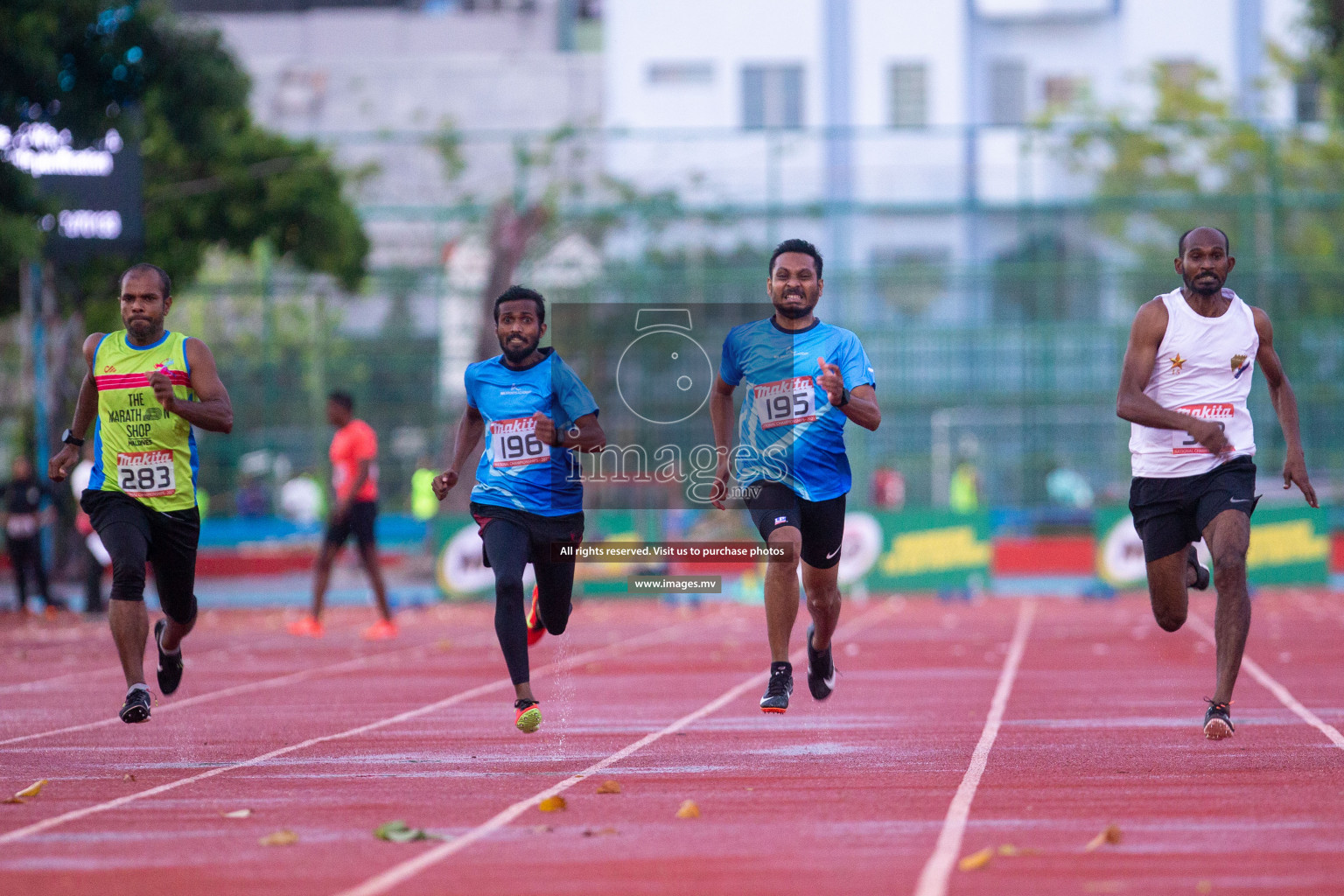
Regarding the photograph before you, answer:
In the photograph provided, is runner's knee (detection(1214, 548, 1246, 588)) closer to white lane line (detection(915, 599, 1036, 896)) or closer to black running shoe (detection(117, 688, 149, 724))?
white lane line (detection(915, 599, 1036, 896))

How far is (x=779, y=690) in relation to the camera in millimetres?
8773

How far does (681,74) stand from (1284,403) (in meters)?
43.8

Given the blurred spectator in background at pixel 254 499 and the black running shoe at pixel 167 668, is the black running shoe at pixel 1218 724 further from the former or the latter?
the blurred spectator in background at pixel 254 499

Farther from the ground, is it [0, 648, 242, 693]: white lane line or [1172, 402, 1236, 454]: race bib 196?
[1172, 402, 1236, 454]: race bib 196

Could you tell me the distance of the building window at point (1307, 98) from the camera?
1752 inches

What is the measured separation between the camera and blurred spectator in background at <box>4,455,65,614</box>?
22391mm

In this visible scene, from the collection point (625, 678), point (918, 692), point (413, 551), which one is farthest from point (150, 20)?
point (918, 692)

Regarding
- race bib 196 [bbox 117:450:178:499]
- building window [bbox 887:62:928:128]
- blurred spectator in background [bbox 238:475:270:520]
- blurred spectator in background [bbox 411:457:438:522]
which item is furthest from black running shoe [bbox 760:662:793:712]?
building window [bbox 887:62:928:128]

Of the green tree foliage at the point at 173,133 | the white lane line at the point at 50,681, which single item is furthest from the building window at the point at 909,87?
the white lane line at the point at 50,681

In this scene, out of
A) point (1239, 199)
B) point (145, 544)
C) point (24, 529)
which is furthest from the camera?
point (1239, 199)

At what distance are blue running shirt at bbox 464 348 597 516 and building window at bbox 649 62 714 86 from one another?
43.6 m

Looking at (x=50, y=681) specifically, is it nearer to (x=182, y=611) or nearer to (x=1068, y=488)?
(x=182, y=611)

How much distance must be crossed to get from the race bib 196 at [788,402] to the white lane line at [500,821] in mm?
1557

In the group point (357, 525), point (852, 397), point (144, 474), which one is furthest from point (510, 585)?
point (357, 525)
